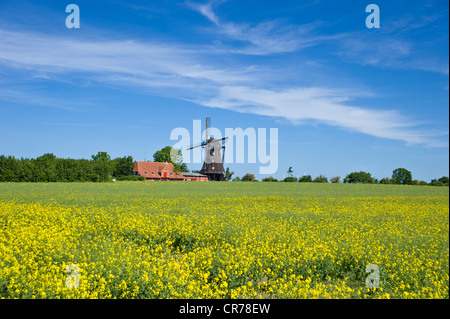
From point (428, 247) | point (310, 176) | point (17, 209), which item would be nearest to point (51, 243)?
point (17, 209)

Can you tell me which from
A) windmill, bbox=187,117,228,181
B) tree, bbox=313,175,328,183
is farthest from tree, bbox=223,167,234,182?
tree, bbox=313,175,328,183

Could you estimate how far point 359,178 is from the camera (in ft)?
252

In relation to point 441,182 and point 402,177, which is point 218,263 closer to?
point 441,182

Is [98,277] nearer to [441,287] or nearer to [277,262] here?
[277,262]

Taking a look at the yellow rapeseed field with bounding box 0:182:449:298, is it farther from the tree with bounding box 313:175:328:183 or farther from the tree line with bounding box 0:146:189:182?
the tree with bounding box 313:175:328:183

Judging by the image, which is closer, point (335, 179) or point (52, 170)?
point (52, 170)

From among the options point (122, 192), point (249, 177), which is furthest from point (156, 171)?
point (122, 192)

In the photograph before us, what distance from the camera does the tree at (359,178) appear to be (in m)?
76.1

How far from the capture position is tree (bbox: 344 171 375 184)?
250 ft

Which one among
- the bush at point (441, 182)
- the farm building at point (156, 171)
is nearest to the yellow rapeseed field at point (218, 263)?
the bush at point (441, 182)

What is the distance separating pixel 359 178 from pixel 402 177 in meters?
9.18

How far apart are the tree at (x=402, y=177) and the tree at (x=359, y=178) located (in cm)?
508

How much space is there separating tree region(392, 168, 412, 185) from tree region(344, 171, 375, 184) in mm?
5080
